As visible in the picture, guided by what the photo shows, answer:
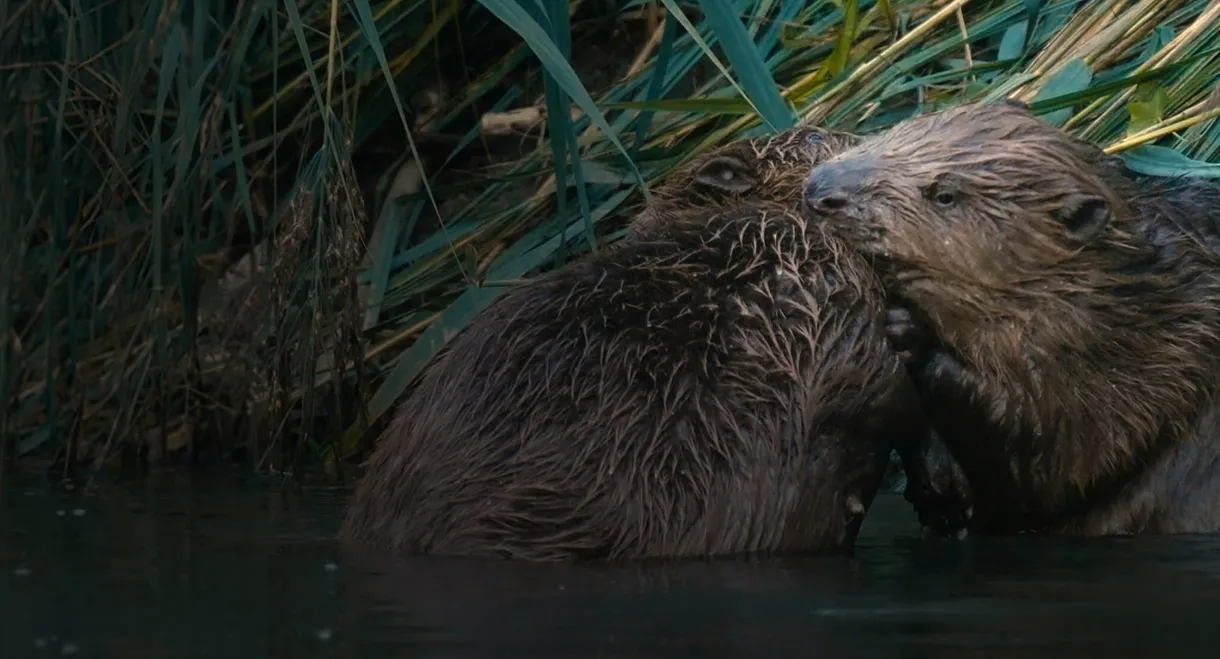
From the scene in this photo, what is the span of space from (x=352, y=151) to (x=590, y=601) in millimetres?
2776

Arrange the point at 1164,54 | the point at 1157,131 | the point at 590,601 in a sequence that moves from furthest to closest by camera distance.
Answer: the point at 1164,54, the point at 1157,131, the point at 590,601

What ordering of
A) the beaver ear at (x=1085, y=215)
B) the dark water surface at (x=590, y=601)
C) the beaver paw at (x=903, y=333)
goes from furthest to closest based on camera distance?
the beaver ear at (x=1085, y=215) → the beaver paw at (x=903, y=333) → the dark water surface at (x=590, y=601)

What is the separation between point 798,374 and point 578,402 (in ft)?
1.42

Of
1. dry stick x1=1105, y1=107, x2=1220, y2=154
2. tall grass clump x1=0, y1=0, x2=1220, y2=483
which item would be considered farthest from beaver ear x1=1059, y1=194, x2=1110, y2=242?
dry stick x1=1105, y1=107, x2=1220, y2=154

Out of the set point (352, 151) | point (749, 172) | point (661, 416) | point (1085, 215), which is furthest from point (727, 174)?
point (661, 416)

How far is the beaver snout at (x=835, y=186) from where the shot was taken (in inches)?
183

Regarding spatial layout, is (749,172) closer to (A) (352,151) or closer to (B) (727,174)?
(B) (727,174)

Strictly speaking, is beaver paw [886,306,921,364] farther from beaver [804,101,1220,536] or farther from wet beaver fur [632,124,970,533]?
wet beaver fur [632,124,970,533]

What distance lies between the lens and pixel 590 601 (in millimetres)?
3727

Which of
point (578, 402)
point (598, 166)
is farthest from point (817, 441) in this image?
point (598, 166)

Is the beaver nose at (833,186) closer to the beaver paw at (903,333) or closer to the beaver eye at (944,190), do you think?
the beaver eye at (944,190)

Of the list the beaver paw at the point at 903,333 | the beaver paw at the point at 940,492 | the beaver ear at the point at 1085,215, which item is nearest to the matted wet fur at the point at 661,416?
the beaver paw at the point at 903,333

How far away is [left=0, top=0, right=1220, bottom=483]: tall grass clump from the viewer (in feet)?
17.7

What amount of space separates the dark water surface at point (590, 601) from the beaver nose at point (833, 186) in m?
0.70
